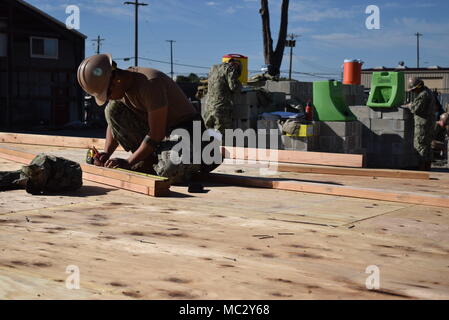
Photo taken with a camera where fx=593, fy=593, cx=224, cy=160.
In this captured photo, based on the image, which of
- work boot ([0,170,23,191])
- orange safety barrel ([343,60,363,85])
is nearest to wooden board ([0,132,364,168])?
work boot ([0,170,23,191])

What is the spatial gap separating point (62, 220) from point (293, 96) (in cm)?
1342

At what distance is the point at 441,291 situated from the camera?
2717mm

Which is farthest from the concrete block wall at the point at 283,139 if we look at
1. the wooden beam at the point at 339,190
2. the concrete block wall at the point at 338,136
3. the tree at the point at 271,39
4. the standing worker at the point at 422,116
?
the tree at the point at 271,39

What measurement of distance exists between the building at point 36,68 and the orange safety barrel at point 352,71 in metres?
22.4

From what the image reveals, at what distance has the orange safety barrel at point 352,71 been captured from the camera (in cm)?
1711

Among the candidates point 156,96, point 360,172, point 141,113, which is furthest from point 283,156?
point 156,96

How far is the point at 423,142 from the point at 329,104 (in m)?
1.86

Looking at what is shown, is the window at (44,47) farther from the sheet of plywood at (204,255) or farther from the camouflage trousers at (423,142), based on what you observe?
the sheet of plywood at (204,255)

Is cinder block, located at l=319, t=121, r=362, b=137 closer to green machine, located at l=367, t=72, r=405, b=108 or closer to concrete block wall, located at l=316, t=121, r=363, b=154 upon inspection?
concrete block wall, located at l=316, t=121, r=363, b=154

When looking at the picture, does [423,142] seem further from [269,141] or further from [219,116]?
[219,116]

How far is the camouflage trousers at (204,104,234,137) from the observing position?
43.3 feet

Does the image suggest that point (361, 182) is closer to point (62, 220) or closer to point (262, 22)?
point (62, 220)

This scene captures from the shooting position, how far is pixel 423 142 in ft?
35.9

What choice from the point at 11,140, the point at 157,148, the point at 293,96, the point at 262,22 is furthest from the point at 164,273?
the point at 262,22
